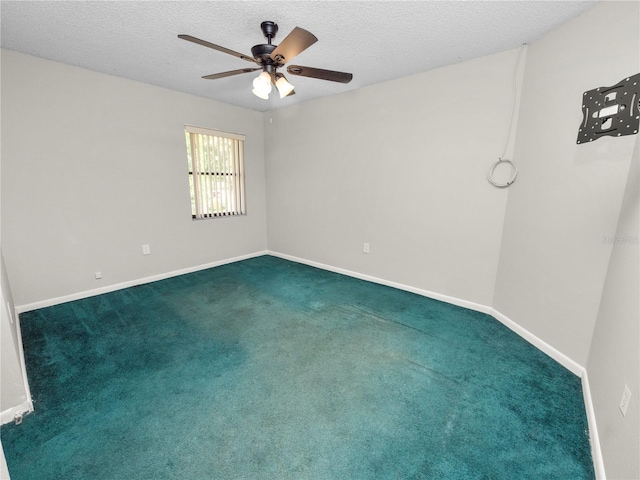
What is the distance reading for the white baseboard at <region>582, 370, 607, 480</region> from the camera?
1290mm

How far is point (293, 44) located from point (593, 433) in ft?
9.20

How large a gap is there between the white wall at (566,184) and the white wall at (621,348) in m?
0.13

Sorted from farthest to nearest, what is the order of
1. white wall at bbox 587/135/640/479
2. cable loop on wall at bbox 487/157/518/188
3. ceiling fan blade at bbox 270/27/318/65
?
cable loop on wall at bbox 487/157/518/188 < ceiling fan blade at bbox 270/27/318/65 < white wall at bbox 587/135/640/479

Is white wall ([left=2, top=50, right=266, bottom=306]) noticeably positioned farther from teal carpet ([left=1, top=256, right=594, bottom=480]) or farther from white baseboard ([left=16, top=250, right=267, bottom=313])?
teal carpet ([left=1, top=256, right=594, bottom=480])

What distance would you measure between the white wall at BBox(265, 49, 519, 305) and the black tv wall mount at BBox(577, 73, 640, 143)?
718mm

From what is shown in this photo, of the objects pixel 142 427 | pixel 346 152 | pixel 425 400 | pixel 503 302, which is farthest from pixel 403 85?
pixel 142 427

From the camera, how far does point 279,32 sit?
221 centimetres

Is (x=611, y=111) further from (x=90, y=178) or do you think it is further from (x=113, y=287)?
(x=113, y=287)

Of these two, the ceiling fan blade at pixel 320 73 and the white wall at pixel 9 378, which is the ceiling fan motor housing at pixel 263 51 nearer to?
the ceiling fan blade at pixel 320 73

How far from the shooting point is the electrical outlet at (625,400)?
1.18 metres

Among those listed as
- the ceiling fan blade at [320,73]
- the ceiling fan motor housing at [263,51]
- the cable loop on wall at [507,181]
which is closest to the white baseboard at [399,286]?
the cable loop on wall at [507,181]

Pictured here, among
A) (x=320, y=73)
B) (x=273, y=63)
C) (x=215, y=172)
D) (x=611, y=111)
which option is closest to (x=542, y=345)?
(x=611, y=111)

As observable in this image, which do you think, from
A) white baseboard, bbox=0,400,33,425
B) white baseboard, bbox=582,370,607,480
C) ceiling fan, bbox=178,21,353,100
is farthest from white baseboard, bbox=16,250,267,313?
white baseboard, bbox=582,370,607,480

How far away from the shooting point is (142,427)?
1545 millimetres
